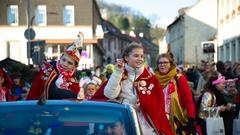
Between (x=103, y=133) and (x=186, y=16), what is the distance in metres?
54.6

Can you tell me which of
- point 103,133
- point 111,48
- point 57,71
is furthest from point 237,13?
point 111,48

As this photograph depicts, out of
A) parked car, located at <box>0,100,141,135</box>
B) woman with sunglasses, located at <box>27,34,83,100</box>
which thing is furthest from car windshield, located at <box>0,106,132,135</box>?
woman with sunglasses, located at <box>27,34,83,100</box>

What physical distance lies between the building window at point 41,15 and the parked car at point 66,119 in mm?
46059

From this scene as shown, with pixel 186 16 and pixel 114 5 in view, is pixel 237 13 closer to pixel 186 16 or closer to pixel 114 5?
pixel 186 16

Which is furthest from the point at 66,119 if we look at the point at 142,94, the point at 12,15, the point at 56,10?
the point at 56,10

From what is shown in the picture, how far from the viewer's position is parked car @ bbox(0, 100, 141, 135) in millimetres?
4902

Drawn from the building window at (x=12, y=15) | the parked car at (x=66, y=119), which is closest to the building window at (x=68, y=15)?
the building window at (x=12, y=15)

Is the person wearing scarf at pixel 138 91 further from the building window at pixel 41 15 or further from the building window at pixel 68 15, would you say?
the building window at pixel 41 15

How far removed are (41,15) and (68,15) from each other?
7.42ft

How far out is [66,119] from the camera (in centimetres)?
495

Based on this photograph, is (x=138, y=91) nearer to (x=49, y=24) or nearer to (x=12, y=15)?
A: (x=49, y=24)

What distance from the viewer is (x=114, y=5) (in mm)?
159250

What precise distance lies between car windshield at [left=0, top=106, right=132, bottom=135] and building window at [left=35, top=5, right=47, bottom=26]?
151 ft

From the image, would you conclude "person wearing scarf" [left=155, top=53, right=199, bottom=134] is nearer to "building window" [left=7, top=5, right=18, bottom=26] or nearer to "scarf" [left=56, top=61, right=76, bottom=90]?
"scarf" [left=56, top=61, right=76, bottom=90]
